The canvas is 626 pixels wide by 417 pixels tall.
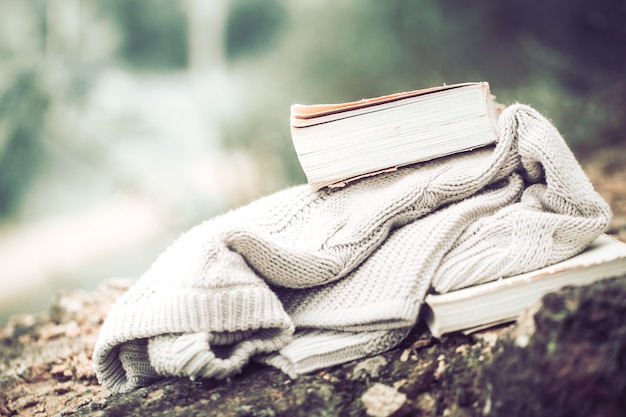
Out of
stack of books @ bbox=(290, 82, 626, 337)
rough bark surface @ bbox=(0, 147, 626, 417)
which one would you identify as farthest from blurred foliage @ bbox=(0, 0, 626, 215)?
stack of books @ bbox=(290, 82, 626, 337)

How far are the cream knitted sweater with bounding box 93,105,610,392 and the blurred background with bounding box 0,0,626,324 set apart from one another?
215cm

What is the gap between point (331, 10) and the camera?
3.38m

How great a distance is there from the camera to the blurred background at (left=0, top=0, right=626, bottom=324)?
9.73 ft

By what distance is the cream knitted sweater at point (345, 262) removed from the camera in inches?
35.6

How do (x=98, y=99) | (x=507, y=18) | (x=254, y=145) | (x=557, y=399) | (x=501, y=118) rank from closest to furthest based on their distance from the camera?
(x=557, y=399) < (x=501, y=118) < (x=98, y=99) < (x=254, y=145) < (x=507, y=18)

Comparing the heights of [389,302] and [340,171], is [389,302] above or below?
below

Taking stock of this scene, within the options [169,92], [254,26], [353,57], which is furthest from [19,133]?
[353,57]

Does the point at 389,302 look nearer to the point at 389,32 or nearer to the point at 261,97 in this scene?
the point at 261,97

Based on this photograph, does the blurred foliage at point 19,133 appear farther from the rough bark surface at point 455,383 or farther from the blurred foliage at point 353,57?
the rough bark surface at point 455,383

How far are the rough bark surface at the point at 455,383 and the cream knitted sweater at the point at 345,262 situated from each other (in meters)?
0.04

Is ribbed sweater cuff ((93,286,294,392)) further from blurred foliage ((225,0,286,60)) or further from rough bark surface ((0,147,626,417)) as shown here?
blurred foliage ((225,0,286,60))

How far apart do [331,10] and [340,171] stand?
252 centimetres

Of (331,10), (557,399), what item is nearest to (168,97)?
(331,10)

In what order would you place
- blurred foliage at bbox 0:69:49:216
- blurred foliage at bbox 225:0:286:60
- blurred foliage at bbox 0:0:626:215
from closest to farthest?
blurred foliage at bbox 0:69:49:216, blurred foliage at bbox 0:0:626:215, blurred foliage at bbox 225:0:286:60
